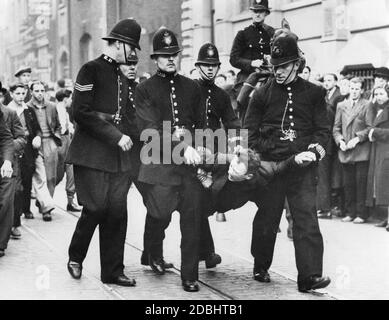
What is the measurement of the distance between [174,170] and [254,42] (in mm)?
4010

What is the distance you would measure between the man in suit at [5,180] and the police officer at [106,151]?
5.68 ft

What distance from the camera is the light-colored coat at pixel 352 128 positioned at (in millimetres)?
12320

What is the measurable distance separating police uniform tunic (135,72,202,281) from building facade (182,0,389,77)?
9.13 meters

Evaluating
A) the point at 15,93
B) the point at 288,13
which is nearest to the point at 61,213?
the point at 15,93

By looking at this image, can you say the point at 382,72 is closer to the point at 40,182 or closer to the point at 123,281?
the point at 40,182

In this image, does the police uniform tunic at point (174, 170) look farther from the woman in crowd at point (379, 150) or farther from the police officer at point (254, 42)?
the woman in crowd at point (379, 150)

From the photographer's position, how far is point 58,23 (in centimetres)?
3778

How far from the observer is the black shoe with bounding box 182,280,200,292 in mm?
7416

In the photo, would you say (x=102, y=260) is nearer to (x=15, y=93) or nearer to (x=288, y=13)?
(x=15, y=93)

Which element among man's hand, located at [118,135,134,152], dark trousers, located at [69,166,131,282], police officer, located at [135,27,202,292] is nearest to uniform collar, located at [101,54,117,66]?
police officer, located at [135,27,202,292]

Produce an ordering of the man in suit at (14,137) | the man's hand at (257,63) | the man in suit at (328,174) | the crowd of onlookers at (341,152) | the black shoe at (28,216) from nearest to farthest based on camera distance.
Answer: the man in suit at (14,137) < the man's hand at (257,63) < the crowd of onlookers at (341,152) < the black shoe at (28,216) < the man in suit at (328,174)

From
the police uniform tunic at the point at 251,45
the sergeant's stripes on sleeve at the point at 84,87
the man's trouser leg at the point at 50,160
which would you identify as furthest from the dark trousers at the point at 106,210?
the man's trouser leg at the point at 50,160

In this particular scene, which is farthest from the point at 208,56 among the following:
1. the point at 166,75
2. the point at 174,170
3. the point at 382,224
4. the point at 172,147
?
the point at 382,224
